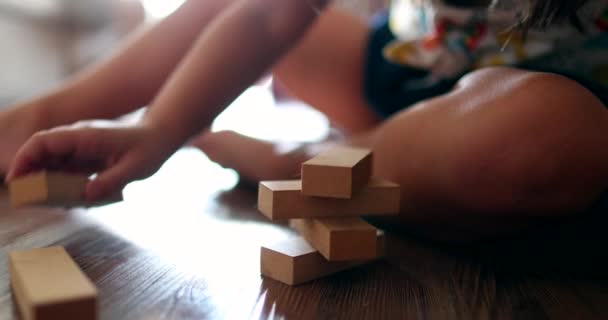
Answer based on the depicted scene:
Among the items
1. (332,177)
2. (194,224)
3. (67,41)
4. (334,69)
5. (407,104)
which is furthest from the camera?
(67,41)

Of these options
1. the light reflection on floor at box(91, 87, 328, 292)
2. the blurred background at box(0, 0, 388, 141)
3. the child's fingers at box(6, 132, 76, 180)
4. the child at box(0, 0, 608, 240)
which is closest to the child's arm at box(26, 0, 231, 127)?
the child at box(0, 0, 608, 240)

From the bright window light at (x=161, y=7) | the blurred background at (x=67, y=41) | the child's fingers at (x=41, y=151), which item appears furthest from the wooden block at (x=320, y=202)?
the blurred background at (x=67, y=41)

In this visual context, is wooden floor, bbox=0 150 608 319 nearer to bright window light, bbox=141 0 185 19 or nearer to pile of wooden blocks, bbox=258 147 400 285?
pile of wooden blocks, bbox=258 147 400 285

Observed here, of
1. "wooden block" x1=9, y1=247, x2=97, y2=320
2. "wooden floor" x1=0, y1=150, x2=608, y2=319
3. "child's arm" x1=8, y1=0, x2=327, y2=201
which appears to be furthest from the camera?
"child's arm" x1=8, y1=0, x2=327, y2=201

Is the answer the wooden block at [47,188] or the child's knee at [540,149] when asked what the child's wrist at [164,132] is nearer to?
the wooden block at [47,188]

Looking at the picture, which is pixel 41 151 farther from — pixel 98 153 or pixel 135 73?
pixel 135 73

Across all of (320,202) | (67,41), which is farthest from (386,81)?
(67,41)

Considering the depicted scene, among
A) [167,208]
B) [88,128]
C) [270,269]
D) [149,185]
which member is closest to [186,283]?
[270,269]
